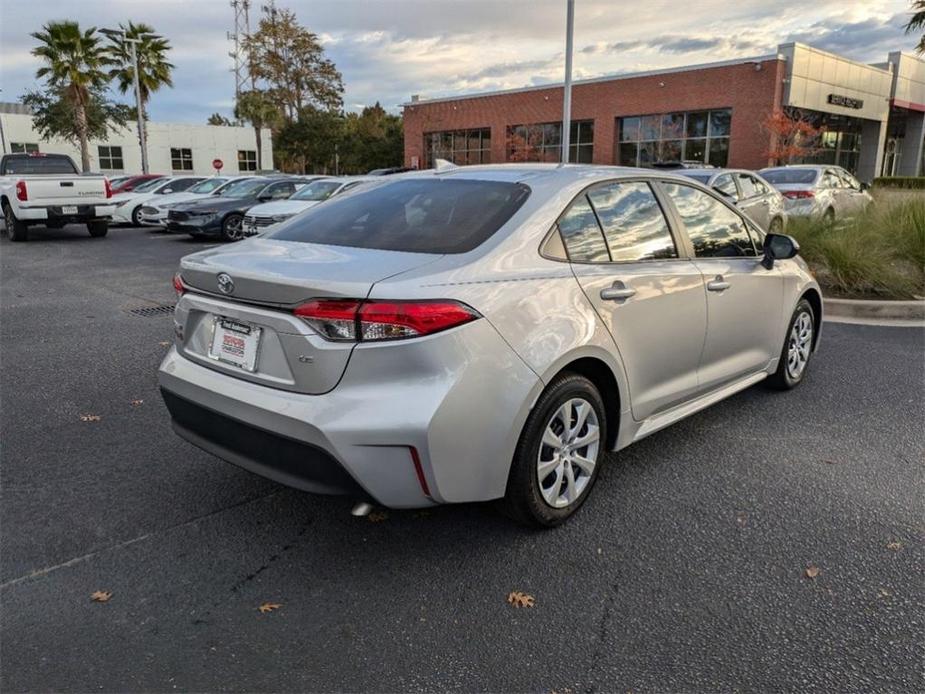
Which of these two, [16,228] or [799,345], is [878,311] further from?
[16,228]

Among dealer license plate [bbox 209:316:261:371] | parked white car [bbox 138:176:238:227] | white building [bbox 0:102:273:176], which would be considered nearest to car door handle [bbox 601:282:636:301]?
dealer license plate [bbox 209:316:261:371]

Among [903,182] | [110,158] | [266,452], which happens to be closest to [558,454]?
[266,452]

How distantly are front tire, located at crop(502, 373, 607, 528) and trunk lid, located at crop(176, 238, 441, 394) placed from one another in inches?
32.4

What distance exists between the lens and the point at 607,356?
337cm

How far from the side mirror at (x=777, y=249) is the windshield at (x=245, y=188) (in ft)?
46.2

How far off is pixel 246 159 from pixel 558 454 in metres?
55.5

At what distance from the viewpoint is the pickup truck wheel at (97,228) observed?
54.6 feet

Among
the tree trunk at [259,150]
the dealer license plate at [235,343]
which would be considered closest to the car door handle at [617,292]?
the dealer license plate at [235,343]

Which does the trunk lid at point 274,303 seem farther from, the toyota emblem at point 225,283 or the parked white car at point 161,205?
the parked white car at point 161,205

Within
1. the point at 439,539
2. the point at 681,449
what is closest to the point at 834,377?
the point at 681,449

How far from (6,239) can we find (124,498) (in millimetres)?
16600

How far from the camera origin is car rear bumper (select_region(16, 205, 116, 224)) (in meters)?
15.3

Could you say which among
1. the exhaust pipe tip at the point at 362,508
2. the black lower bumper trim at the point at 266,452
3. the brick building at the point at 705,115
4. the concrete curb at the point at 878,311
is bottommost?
the concrete curb at the point at 878,311

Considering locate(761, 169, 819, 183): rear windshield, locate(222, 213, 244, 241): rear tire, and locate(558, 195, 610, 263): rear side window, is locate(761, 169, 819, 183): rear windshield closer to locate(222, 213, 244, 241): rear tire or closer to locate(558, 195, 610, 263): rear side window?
locate(222, 213, 244, 241): rear tire
